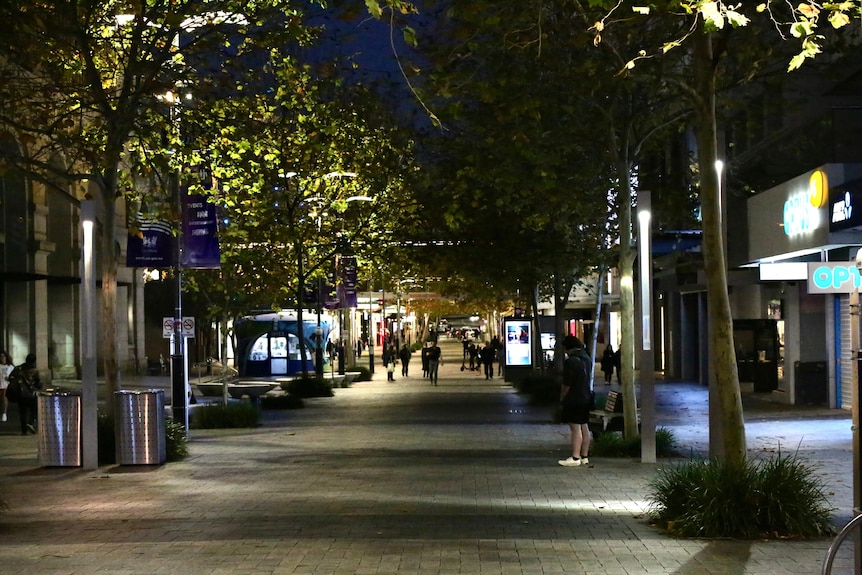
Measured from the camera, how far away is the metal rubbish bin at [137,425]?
16562mm

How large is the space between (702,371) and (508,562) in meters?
31.0

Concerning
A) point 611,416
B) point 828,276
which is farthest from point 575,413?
point 828,276

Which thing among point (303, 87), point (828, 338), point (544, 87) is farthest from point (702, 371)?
point (544, 87)

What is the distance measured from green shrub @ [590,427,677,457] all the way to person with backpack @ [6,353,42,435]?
11366 millimetres

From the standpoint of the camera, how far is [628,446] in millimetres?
17906

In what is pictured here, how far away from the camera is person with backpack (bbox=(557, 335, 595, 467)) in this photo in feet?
54.1

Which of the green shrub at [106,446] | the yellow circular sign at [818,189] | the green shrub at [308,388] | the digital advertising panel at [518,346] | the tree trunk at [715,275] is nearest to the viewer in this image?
the tree trunk at [715,275]

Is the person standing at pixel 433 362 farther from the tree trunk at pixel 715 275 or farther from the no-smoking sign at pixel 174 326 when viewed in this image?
the tree trunk at pixel 715 275

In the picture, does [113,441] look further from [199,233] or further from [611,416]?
[611,416]

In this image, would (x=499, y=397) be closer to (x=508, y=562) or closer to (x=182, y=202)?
(x=182, y=202)

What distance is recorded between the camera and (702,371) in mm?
39375

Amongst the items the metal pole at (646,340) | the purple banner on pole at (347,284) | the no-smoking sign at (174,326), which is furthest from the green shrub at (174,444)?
the purple banner on pole at (347,284)

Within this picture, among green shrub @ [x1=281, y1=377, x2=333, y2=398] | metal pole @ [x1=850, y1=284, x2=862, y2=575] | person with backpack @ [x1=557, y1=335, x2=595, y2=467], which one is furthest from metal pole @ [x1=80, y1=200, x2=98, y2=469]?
green shrub @ [x1=281, y1=377, x2=333, y2=398]

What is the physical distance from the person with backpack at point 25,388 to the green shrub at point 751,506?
1535 centimetres
